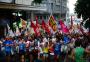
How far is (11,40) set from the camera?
2061cm

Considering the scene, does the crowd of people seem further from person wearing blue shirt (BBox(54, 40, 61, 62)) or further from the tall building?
the tall building

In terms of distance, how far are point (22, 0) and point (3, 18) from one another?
5.85 metres

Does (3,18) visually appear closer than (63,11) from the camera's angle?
Yes

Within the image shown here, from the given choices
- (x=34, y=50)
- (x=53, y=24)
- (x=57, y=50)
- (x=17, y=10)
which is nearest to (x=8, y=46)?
(x=34, y=50)

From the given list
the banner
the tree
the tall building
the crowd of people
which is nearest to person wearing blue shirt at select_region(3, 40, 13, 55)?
the crowd of people

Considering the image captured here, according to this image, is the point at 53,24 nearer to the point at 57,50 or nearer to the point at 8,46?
the point at 57,50

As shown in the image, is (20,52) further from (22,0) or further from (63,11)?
(63,11)

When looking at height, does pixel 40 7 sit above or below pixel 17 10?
below

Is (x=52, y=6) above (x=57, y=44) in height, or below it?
below

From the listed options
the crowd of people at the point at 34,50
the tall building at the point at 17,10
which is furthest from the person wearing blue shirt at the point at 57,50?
the tall building at the point at 17,10

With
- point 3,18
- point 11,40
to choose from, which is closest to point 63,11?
point 3,18

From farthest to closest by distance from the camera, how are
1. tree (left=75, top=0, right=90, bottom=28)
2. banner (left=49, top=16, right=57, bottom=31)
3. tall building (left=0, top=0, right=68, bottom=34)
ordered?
1. tall building (left=0, top=0, right=68, bottom=34)
2. tree (left=75, top=0, right=90, bottom=28)
3. banner (left=49, top=16, right=57, bottom=31)

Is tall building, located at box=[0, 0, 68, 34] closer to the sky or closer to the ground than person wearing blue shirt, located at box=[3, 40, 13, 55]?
closer to the ground

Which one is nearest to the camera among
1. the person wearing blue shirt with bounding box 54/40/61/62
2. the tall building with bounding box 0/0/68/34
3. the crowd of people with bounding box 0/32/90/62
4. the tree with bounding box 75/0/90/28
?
the crowd of people with bounding box 0/32/90/62
